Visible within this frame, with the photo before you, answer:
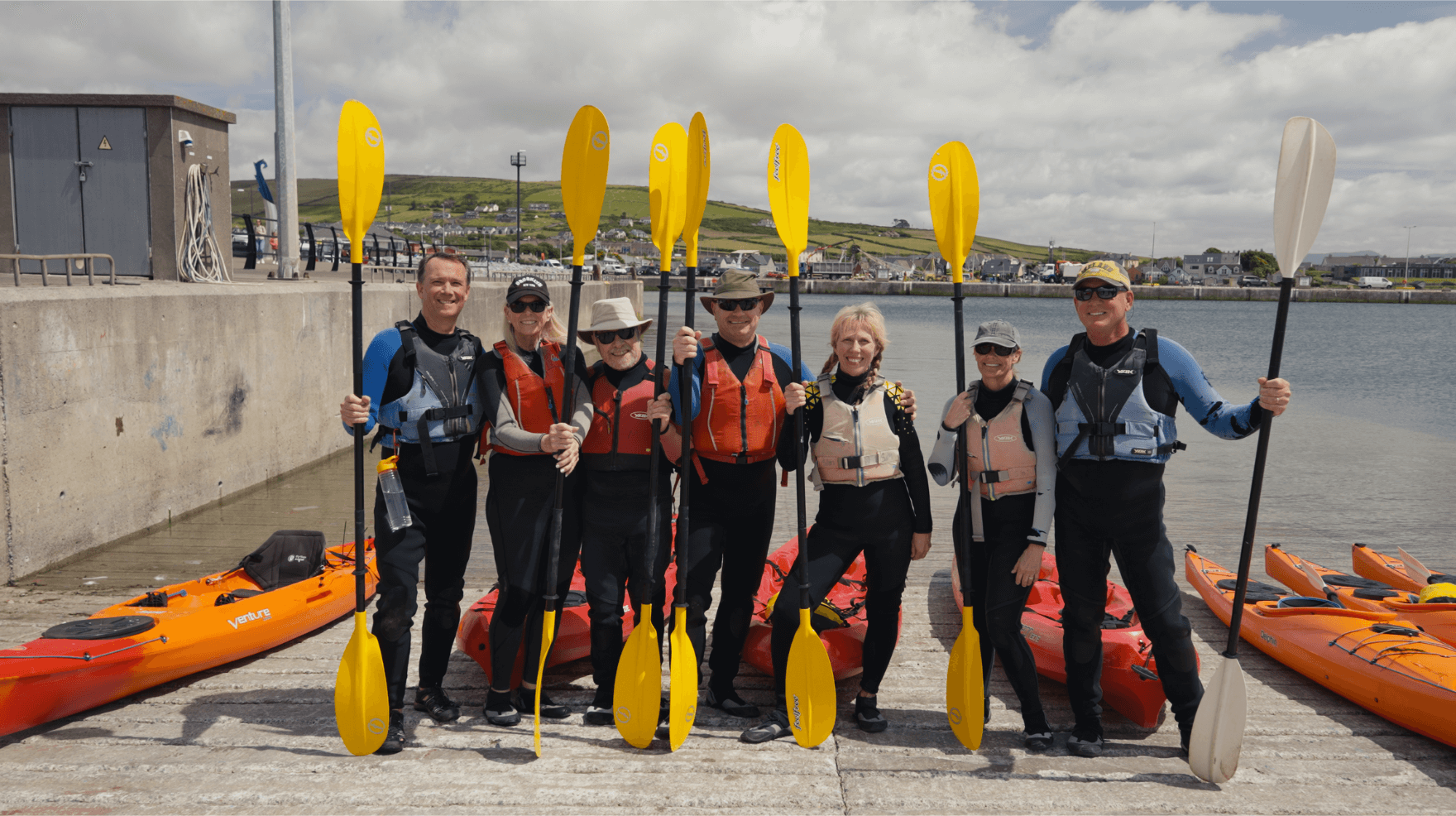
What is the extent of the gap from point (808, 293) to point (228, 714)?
10821cm

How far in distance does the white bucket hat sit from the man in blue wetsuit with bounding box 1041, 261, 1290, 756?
1.60 meters

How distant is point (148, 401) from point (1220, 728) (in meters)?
7.52

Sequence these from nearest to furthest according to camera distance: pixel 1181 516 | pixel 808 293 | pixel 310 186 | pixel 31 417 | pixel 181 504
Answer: pixel 31 417
pixel 181 504
pixel 1181 516
pixel 808 293
pixel 310 186

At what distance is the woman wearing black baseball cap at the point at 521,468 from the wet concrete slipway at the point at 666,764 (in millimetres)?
398

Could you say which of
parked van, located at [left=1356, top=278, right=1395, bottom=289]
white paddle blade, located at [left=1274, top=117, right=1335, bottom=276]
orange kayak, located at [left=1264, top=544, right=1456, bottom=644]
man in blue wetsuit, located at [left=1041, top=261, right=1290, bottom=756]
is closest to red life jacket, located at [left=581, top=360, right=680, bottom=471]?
man in blue wetsuit, located at [left=1041, top=261, right=1290, bottom=756]

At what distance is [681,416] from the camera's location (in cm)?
318

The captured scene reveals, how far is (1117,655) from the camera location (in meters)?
3.41

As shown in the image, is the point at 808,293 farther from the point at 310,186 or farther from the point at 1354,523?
the point at 310,186

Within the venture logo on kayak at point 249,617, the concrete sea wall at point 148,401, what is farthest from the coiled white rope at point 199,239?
the venture logo on kayak at point 249,617

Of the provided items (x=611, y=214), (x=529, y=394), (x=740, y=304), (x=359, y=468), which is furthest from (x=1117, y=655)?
(x=611, y=214)

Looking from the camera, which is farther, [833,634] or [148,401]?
[148,401]

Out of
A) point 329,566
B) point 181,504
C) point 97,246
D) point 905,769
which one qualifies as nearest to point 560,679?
point 905,769

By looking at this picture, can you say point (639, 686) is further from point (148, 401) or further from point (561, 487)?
point (148, 401)

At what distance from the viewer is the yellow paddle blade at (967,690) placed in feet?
10.3
